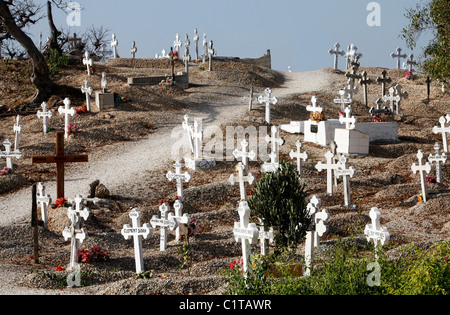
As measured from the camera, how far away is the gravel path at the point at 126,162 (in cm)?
2081

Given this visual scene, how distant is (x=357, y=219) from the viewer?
59.8 feet

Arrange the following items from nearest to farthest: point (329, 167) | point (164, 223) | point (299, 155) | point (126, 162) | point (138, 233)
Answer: point (138, 233)
point (164, 223)
point (329, 167)
point (299, 155)
point (126, 162)

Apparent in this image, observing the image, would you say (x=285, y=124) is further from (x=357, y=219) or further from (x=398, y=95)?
(x=357, y=219)

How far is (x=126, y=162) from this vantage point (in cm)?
2625

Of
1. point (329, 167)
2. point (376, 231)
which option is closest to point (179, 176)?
point (329, 167)

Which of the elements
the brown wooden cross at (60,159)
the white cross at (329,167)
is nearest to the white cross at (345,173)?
the white cross at (329,167)

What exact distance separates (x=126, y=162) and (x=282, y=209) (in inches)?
465

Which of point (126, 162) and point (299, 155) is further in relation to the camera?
point (126, 162)

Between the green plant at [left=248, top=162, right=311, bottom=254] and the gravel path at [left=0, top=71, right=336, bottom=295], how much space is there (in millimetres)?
4874

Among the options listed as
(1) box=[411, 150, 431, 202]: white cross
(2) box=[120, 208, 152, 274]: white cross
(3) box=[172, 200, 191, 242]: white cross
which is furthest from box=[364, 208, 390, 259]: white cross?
(1) box=[411, 150, 431, 202]: white cross

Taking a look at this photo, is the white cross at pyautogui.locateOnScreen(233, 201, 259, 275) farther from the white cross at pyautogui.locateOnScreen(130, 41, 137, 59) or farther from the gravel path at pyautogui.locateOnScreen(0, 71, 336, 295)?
the white cross at pyautogui.locateOnScreen(130, 41, 137, 59)

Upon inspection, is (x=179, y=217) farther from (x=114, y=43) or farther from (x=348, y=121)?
(x=114, y=43)

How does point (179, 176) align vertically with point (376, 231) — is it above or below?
above
